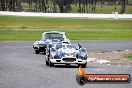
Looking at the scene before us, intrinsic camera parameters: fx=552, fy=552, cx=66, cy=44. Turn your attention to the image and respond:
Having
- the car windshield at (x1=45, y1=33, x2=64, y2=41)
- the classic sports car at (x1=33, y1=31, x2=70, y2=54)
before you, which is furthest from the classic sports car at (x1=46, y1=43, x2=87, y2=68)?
the car windshield at (x1=45, y1=33, x2=64, y2=41)

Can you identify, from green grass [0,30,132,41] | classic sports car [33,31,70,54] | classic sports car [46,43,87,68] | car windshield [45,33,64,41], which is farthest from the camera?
green grass [0,30,132,41]

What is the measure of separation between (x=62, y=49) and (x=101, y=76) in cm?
1359

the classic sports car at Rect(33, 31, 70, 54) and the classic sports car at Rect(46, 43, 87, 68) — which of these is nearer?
the classic sports car at Rect(46, 43, 87, 68)

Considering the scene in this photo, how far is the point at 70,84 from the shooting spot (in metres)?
13.6

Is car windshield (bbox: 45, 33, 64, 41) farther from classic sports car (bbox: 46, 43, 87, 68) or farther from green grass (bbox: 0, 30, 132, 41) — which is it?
green grass (bbox: 0, 30, 132, 41)

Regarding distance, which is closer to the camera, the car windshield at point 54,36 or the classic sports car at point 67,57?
the classic sports car at point 67,57

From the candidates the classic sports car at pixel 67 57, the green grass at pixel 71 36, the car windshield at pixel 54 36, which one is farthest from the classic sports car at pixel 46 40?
the green grass at pixel 71 36

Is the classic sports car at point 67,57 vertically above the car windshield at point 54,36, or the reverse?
the classic sports car at point 67,57

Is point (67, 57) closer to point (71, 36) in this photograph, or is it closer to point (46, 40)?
point (46, 40)

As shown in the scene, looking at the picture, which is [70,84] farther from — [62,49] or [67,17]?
[67,17]

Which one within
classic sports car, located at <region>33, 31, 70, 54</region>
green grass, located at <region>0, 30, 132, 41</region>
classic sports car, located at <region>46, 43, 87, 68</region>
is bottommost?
green grass, located at <region>0, 30, 132, 41</region>

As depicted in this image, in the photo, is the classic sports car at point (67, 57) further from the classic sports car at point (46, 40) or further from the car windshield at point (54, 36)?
the car windshield at point (54, 36)

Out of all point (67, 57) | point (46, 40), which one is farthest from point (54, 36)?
point (67, 57)

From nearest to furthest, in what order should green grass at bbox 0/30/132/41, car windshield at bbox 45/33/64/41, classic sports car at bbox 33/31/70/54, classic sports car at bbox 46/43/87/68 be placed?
1. classic sports car at bbox 46/43/87/68
2. classic sports car at bbox 33/31/70/54
3. car windshield at bbox 45/33/64/41
4. green grass at bbox 0/30/132/41
